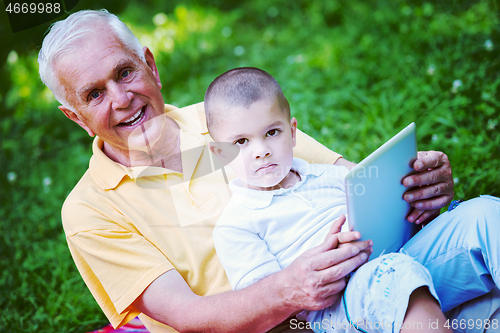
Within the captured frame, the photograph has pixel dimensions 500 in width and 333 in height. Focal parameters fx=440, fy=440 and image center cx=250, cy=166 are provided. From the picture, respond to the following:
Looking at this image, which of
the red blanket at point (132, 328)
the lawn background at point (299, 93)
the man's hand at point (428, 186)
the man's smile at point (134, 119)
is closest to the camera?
the man's hand at point (428, 186)

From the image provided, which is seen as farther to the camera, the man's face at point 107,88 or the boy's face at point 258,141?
the man's face at point 107,88

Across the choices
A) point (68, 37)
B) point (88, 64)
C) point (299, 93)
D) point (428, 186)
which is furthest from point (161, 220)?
point (299, 93)

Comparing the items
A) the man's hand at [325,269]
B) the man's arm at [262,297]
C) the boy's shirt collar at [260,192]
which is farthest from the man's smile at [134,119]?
the man's hand at [325,269]

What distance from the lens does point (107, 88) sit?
1712 mm

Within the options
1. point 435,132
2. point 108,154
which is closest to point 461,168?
point 435,132

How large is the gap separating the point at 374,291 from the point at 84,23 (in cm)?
144

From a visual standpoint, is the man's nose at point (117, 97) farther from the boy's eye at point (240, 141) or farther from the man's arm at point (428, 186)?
the man's arm at point (428, 186)

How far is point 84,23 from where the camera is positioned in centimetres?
172

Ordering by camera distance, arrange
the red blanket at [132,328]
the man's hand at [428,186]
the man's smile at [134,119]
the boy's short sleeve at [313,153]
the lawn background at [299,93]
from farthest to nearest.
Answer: the lawn background at [299,93], the red blanket at [132,328], the boy's short sleeve at [313,153], the man's smile at [134,119], the man's hand at [428,186]

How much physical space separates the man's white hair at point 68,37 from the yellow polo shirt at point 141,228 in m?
0.36

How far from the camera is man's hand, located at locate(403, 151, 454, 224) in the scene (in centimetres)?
155

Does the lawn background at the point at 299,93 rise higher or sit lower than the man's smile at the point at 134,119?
higher

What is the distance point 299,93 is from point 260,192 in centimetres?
255

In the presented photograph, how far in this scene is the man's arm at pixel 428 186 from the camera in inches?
60.9
